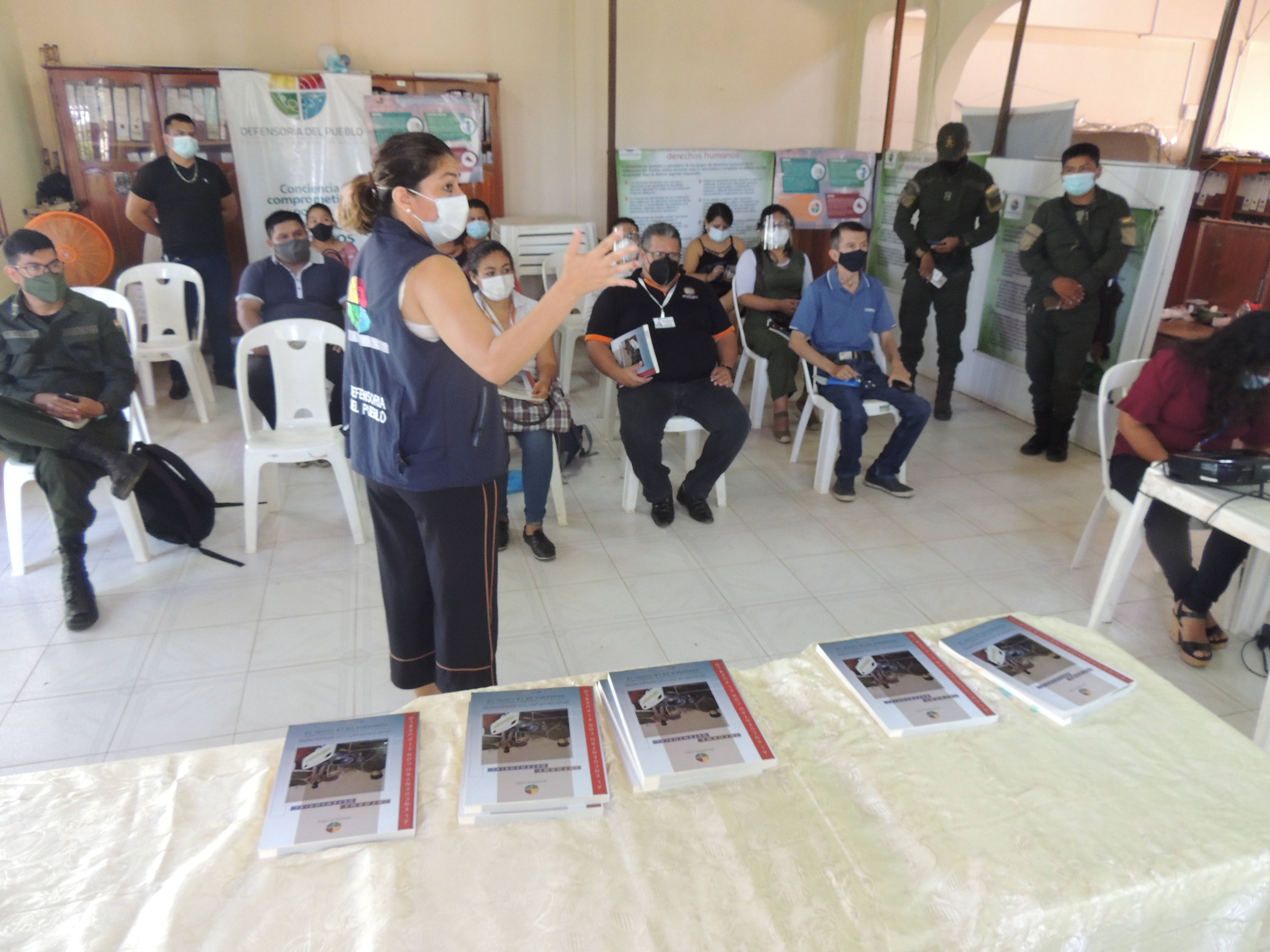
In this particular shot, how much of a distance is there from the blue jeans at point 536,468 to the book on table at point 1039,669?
1.93 metres

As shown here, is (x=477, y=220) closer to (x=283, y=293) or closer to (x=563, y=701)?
(x=283, y=293)

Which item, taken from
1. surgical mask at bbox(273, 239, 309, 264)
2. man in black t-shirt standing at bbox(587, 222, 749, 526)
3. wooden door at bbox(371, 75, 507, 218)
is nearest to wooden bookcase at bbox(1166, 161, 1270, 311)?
man in black t-shirt standing at bbox(587, 222, 749, 526)

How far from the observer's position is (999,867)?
43.0 inches

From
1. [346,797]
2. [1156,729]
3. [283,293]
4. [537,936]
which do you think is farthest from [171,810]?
[283,293]

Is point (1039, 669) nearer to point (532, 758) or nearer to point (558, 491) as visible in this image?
point (532, 758)

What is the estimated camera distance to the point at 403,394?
1604 millimetres

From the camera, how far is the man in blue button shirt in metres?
3.72

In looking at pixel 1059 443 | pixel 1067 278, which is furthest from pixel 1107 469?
pixel 1067 278

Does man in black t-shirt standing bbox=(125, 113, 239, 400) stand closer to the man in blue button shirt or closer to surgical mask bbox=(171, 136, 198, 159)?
surgical mask bbox=(171, 136, 198, 159)

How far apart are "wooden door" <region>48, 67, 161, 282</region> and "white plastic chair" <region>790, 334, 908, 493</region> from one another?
4.43 meters

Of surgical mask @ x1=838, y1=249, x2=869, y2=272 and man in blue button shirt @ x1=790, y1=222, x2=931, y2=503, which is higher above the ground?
surgical mask @ x1=838, y1=249, x2=869, y2=272

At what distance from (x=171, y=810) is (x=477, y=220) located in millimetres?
3824

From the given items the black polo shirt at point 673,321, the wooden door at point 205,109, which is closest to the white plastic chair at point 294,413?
the black polo shirt at point 673,321

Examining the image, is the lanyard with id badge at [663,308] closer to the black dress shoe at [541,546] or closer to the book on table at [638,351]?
the book on table at [638,351]
